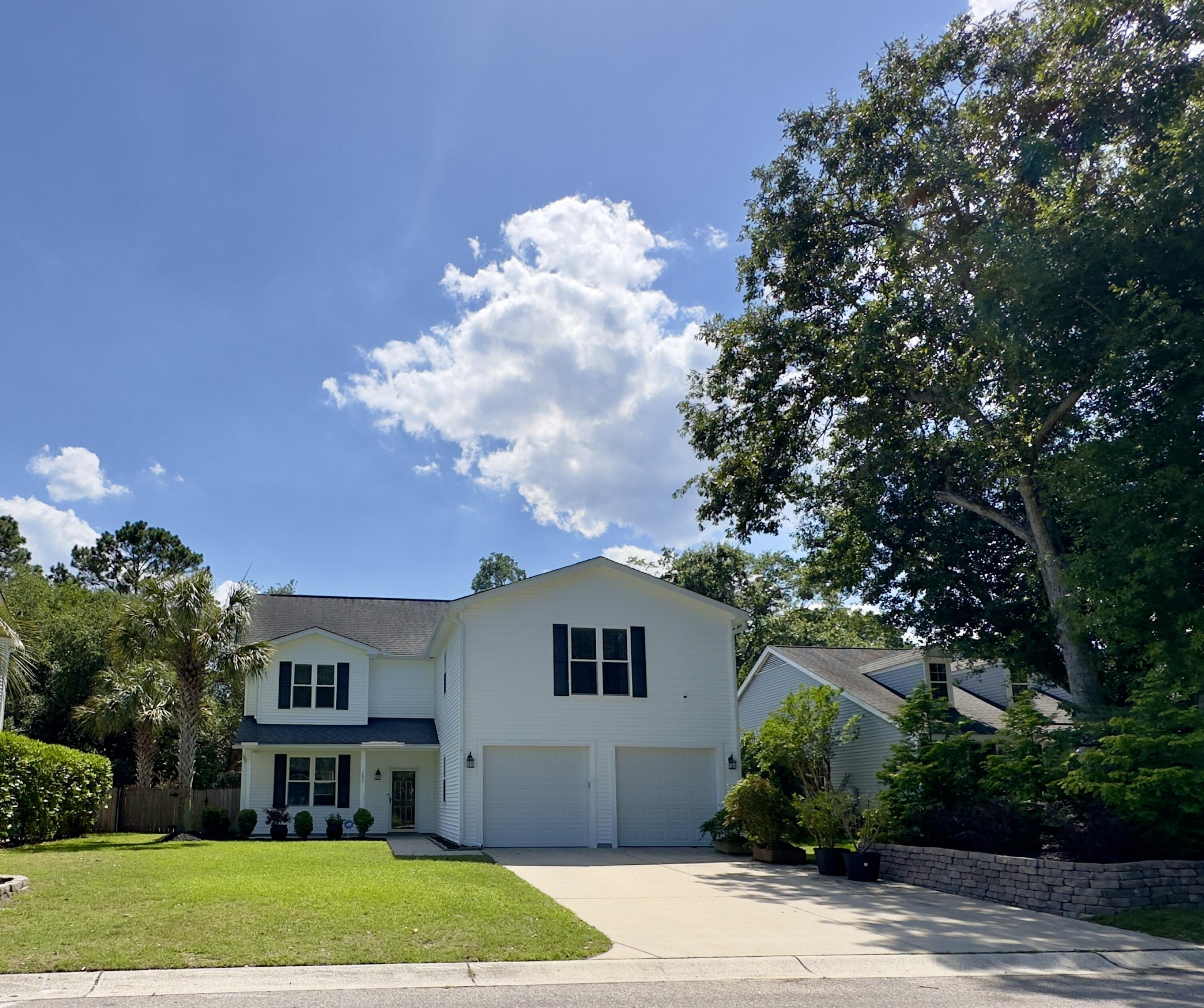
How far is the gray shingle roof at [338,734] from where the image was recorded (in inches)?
952

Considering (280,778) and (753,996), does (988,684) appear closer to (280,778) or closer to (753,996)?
(280,778)

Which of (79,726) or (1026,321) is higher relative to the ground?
(1026,321)

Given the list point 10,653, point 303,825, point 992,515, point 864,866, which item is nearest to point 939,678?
point 992,515

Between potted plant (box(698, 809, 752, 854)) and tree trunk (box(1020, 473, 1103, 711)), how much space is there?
6835 mm

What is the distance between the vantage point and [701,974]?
7859mm

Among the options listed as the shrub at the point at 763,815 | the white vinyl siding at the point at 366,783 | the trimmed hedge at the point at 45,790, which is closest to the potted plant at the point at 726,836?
the shrub at the point at 763,815

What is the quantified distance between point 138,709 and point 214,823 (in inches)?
214

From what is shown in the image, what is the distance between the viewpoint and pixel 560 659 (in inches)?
853

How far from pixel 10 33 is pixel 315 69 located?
13.1 feet

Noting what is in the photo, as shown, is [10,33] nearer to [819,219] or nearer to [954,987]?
[819,219]

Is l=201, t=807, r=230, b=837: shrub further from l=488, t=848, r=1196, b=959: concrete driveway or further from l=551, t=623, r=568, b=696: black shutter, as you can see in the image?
l=488, t=848, r=1196, b=959: concrete driveway

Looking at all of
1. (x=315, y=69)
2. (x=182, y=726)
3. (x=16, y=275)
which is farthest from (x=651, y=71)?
(x=182, y=726)

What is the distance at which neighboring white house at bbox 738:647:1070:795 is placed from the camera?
2502cm

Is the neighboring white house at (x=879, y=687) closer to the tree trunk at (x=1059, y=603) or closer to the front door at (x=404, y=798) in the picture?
the tree trunk at (x=1059, y=603)
